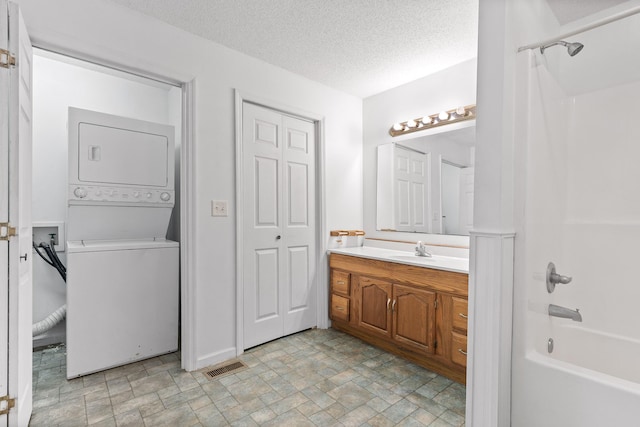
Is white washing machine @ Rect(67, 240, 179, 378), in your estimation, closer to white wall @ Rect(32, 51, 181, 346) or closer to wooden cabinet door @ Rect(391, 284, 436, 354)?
white wall @ Rect(32, 51, 181, 346)

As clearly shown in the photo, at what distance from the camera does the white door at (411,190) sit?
2920 millimetres

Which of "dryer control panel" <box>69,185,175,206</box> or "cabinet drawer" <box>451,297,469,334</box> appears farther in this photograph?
"dryer control panel" <box>69,185,175,206</box>

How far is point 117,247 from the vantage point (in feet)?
7.66

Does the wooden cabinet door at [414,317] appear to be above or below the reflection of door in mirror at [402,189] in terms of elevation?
below

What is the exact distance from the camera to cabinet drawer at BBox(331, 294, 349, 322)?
296 cm

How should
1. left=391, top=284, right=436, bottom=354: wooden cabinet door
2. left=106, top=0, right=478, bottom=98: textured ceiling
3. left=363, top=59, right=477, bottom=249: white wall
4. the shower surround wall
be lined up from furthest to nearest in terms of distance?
left=363, top=59, right=477, bottom=249: white wall < left=391, top=284, right=436, bottom=354: wooden cabinet door < left=106, top=0, right=478, bottom=98: textured ceiling < the shower surround wall

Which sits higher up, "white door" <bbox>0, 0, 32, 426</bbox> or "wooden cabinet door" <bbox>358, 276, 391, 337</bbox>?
"white door" <bbox>0, 0, 32, 426</bbox>

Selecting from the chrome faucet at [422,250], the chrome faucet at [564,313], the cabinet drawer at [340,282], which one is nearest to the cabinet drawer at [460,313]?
the chrome faucet at [564,313]

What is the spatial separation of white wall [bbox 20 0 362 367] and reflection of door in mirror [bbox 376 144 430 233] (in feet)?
3.02

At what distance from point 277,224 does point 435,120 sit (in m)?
1.69

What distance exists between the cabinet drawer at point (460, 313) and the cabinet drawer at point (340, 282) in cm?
104

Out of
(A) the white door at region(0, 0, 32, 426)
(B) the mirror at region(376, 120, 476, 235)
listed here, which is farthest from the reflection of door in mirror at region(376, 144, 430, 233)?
(A) the white door at region(0, 0, 32, 426)

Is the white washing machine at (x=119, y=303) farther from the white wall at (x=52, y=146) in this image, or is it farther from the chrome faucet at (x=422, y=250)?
the chrome faucet at (x=422, y=250)

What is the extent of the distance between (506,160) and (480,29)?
569 millimetres
